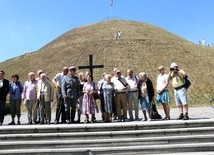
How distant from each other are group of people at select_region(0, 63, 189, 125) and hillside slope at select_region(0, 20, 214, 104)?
87.5 ft

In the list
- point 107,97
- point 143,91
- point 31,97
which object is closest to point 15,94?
point 31,97

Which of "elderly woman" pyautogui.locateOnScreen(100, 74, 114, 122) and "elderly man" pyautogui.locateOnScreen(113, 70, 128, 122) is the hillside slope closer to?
"elderly man" pyautogui.locateOnScreen(113, 70, 128, 122)

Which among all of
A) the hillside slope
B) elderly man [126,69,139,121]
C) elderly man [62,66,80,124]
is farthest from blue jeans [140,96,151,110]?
the hillside slope

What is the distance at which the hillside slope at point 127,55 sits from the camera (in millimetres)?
47688

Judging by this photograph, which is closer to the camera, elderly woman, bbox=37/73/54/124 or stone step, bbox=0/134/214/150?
stone step, bbox=0/134/214/150

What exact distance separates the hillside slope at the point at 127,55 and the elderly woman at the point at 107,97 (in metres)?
27.3

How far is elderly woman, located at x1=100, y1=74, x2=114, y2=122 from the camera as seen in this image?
534 inches

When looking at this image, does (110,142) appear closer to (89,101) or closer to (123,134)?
(123,134)

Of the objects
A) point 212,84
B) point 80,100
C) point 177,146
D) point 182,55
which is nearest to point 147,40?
point 182,55

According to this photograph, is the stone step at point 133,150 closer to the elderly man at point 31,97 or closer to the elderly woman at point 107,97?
the elderly woman at point 107,97

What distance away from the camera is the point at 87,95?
13.6m

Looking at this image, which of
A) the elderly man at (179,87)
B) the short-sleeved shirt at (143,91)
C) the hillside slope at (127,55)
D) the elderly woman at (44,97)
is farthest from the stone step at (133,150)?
the hillside slope at (127,55)

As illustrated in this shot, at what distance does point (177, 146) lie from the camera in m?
10.1

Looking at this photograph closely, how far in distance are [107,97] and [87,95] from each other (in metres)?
0.70
